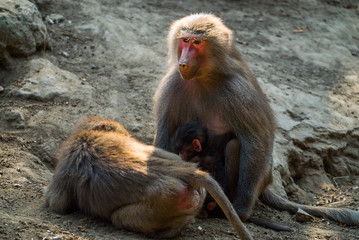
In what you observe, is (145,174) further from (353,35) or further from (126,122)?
(353,35)

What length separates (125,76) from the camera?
19.8 ft

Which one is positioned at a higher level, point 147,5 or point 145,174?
point 147,5

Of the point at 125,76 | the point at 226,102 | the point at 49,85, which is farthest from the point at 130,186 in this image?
the point at 125,76

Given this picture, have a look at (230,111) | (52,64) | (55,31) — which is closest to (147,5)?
(55,31)

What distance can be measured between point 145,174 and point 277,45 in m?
4.95

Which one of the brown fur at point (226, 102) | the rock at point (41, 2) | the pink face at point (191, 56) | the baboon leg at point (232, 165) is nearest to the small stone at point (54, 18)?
the rock at point (41, 2)

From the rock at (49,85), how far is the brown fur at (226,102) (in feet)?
4.66

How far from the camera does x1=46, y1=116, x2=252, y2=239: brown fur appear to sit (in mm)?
3193

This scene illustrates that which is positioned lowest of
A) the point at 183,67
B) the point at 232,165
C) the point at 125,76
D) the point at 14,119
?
the point at 14,119

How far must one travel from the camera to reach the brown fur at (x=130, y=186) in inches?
126

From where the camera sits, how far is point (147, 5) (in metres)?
7.89

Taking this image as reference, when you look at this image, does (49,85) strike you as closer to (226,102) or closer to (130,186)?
(226,102)

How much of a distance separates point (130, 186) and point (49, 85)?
8.37 ft

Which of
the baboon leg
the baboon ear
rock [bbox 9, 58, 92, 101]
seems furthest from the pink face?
rock [bbox 9, 58, 92, 101]
